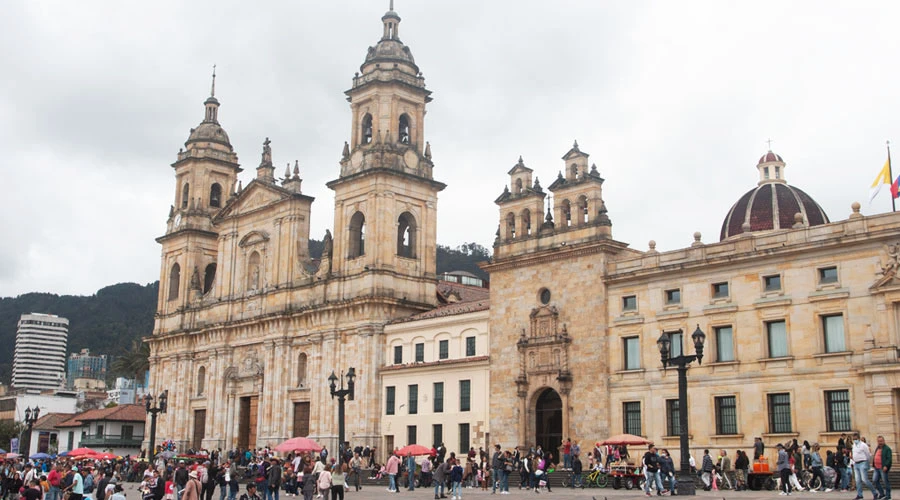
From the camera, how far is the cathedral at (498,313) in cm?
3800

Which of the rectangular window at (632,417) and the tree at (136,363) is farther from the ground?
the tree at (136,363)

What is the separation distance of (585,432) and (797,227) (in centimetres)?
1249

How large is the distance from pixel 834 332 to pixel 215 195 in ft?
176

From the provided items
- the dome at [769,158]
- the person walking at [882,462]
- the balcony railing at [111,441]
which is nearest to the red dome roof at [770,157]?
the dome at [769,158]

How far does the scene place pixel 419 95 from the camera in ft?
207

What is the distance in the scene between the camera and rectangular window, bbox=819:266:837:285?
38.1 meters

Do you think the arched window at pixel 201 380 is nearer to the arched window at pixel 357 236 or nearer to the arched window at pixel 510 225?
the arched window at pixel 357 236

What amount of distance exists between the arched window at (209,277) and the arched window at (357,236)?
21.6 meters

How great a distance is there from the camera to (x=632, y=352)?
43.7m

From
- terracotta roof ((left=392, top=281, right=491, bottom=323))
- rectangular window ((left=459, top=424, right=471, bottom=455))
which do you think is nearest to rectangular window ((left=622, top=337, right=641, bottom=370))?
terracotta roof ((left=392, top=281, right=491, bottom=323))

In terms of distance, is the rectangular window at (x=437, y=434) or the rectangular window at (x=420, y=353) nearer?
the rectangular window at (x=437, y=434)

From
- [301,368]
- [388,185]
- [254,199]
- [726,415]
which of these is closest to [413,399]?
[301,368]

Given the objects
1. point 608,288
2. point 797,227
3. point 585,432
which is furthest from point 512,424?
point 797,227

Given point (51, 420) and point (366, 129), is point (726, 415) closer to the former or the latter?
point (366, 129)
